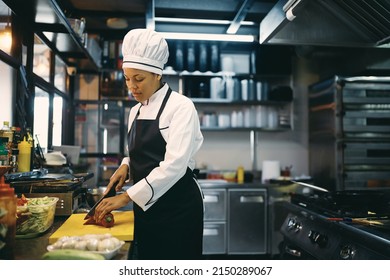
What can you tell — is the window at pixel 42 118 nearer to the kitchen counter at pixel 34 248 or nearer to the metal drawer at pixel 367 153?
the kitchen counter at pixel 34 248

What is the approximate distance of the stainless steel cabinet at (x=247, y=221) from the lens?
3.23 meters

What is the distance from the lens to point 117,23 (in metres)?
3.40

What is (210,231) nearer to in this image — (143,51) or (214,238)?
(214,238)

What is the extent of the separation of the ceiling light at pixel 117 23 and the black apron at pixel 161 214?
7.48 feet

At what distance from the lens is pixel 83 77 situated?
3582 millimetres

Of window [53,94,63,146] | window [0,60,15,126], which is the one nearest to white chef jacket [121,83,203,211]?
window [0,60,15,126]

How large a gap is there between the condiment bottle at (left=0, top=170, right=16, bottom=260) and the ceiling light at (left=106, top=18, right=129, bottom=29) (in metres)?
2.77

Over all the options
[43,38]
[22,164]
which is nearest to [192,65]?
[43,38]

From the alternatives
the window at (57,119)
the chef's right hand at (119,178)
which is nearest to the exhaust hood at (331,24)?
the chef's right hand at (119,178)

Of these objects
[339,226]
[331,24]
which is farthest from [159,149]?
[331,24]

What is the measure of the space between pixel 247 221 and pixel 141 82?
228cm

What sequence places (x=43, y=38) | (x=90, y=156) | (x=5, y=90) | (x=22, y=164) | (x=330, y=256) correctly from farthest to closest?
(x=90, y=156) → (x=43, y=38) → (x=5, y=90) → (x=22, y=164) → (x=330, y=256)
